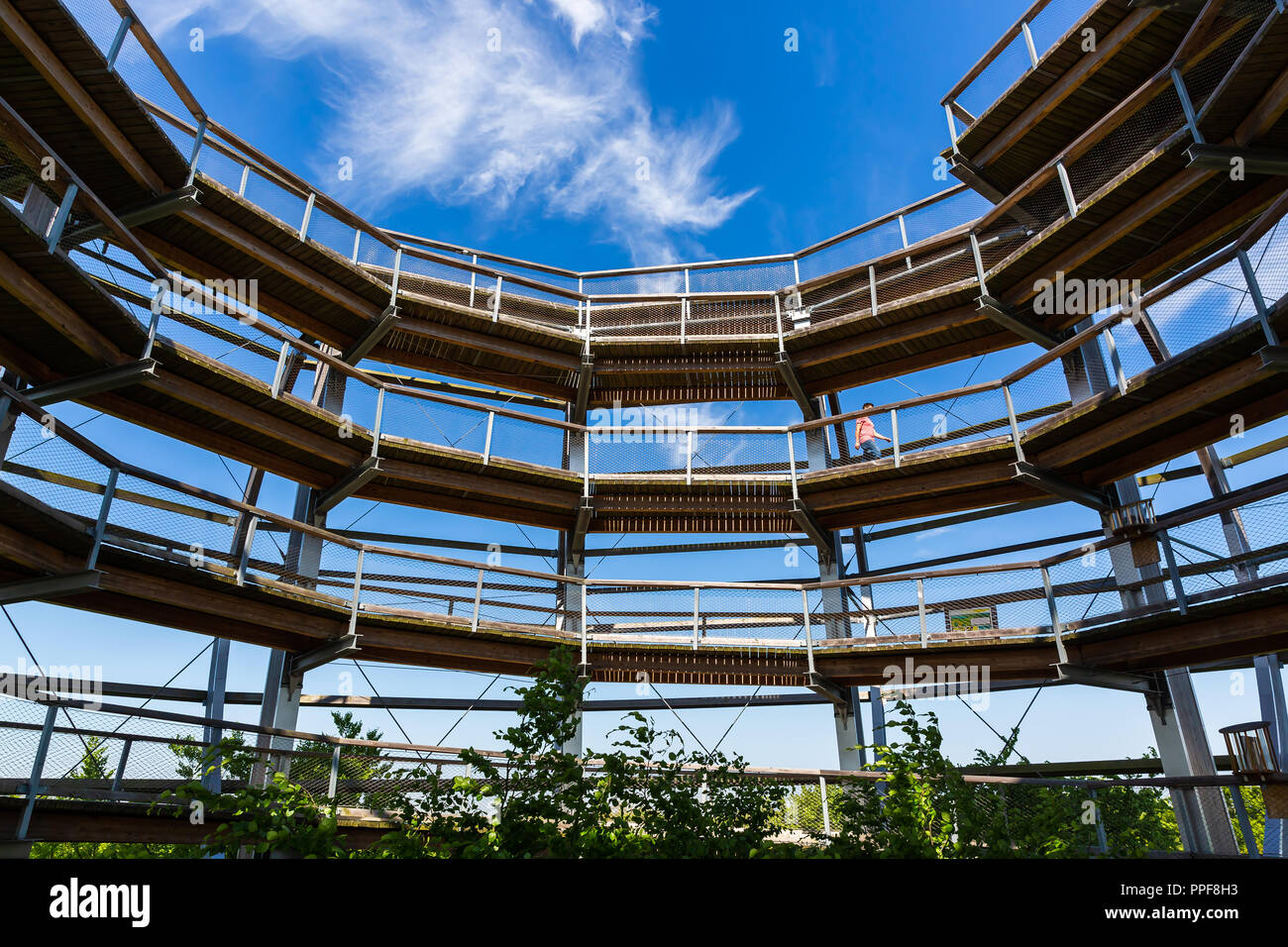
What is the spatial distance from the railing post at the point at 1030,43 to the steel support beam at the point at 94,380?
634 inches

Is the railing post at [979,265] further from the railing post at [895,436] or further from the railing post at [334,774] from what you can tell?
the railing post at [334,774]

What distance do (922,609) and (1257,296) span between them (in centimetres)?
684

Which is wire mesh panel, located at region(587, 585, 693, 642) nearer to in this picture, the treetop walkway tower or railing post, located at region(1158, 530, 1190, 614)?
the treetop walkway tower

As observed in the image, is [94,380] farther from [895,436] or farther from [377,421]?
[895,436]

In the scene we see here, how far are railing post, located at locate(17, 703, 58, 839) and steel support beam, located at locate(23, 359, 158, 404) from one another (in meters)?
4.45

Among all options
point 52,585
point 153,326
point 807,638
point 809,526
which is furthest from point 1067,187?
point 52,585

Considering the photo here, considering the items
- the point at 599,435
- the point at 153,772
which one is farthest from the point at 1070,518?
the point at 153,772

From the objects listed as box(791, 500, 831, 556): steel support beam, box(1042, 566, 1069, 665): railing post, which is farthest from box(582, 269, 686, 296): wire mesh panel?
box(1042, 566, 1069, 665): railing post

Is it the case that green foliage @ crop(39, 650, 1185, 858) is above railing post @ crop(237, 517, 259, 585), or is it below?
below

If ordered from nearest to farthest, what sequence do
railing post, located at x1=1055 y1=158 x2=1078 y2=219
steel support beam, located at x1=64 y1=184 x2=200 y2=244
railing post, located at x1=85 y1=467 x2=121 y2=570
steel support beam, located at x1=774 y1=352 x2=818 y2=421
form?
railing post, located at x1=85 y1=467 x2=121 y2=570
steel support beam, located at x1=64 y1=184 x2=200 y2=244
railing post, located at x1=1055 y1=158 x2=1078 y2=219
steel support beam, located at x1=774 y1=352 x2=818 y2=421

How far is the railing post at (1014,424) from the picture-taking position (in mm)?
14922

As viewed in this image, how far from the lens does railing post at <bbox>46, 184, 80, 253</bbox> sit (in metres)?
9.28
